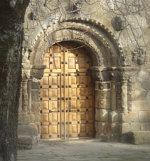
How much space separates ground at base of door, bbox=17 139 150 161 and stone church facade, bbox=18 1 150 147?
1.32 ft

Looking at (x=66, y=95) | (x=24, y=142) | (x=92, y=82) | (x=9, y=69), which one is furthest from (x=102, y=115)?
(x=9, y=69)

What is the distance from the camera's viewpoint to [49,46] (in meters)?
10.2

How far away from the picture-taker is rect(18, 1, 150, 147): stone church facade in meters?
10.3

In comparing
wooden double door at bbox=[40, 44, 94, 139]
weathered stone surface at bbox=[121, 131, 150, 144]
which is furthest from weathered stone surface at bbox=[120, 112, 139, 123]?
wooden double door at bbox=[40, 44, 94, 139]

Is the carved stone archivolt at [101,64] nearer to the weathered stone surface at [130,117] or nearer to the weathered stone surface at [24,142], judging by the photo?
the weathered stone surface at [130,117]

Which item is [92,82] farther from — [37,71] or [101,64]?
[37,71]

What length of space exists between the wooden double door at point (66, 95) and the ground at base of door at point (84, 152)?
428mm

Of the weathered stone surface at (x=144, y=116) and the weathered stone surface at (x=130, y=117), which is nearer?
the weathered stone surface at (x=130, y=117)

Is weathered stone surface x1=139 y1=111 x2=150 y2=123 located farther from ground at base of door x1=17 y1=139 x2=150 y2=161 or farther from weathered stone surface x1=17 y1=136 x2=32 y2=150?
weathered stone surface x1=17 y1=136 x2=32 y2=150

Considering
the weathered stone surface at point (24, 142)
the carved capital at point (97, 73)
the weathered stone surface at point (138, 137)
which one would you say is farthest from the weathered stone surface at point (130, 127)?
the weathered stone surface at point (24, 142)

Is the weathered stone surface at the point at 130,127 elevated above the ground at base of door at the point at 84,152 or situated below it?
above

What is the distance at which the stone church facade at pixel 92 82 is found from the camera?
1029 cm

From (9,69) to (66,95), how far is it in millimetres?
6075

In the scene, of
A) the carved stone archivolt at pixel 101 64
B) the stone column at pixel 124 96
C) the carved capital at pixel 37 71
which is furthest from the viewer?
the stone column at pixel 124 96
